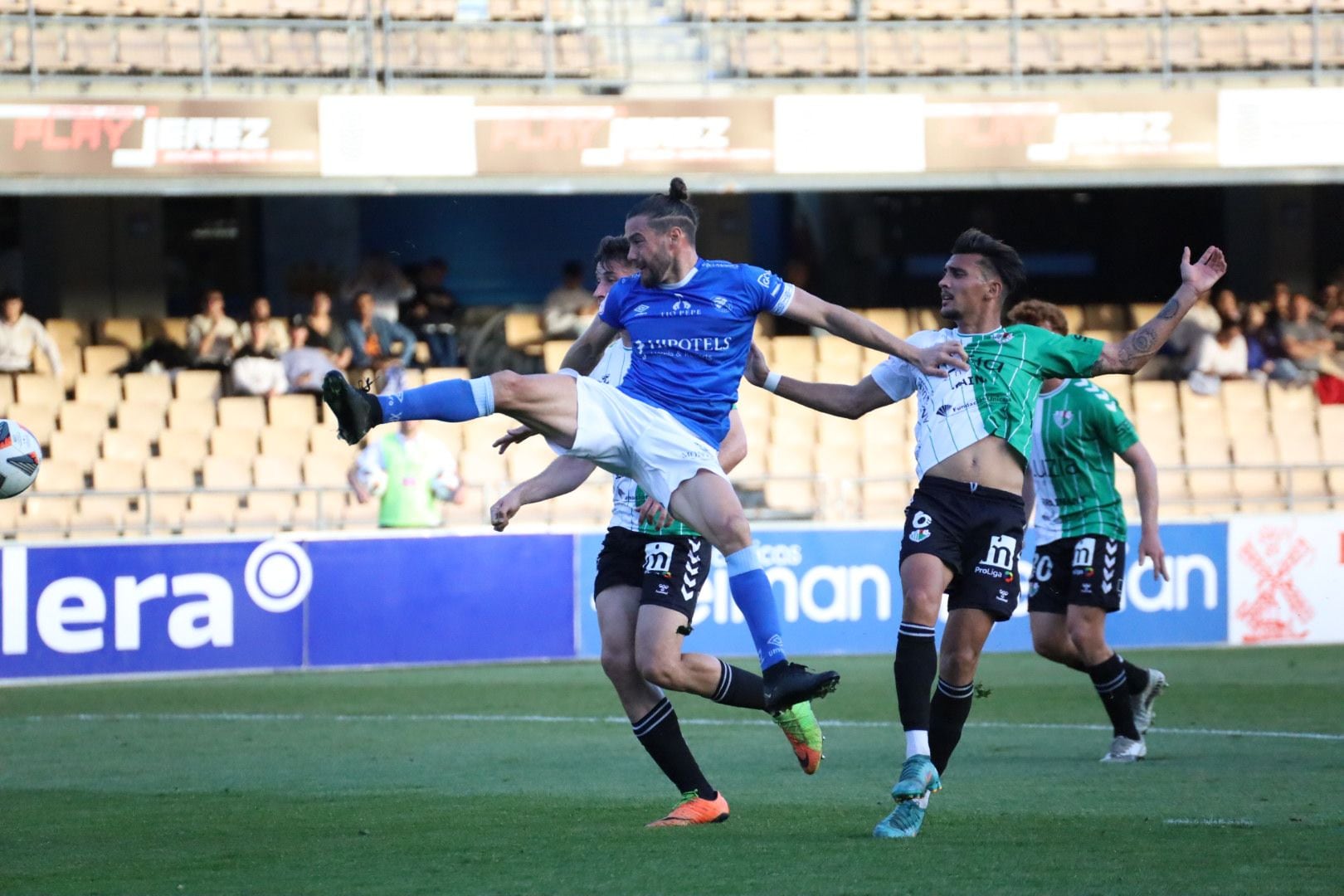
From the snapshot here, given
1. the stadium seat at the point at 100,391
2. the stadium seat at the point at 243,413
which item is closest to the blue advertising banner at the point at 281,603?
the stadium seat at the point at 243,413

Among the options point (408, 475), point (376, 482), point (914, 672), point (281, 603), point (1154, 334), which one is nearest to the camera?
point (914, 672)

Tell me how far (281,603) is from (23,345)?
5.48 meters

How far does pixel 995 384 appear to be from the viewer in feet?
22.7

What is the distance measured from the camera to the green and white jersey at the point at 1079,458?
30.4 ft

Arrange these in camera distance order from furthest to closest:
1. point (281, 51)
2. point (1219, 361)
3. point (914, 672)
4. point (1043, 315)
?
point (1219, 361), point (281, 51), point (1043, 315), point (914, 672)

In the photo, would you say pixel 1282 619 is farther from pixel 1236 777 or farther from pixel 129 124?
pixel 129 124

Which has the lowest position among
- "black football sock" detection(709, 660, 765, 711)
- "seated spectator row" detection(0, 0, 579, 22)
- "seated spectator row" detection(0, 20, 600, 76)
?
"black football sock" detection(709, 660, 765, 711)

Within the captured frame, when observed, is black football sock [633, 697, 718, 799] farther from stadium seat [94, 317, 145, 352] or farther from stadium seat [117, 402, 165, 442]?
stadium seat [94, 317, 145, 352]

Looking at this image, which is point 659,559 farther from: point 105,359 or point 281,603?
point 105,359

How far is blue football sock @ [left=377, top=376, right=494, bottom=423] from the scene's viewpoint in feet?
20.7

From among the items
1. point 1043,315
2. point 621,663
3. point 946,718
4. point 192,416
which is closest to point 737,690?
point 621,663

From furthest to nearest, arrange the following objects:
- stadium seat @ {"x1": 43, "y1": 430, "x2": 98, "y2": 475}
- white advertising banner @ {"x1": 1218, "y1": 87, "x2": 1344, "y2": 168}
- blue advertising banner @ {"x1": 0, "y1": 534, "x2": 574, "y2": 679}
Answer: white advertising banner @ {"x1": 1218, "y1": 87, "x2": 1344, "y2": 168}
stadium seat @ {"x1": 43, "y1": 430, "x2": 98, "y2": 475}
blue advertising banner @ {"x1": 0, "y1": 534, "x2": 574, "y2": 679}

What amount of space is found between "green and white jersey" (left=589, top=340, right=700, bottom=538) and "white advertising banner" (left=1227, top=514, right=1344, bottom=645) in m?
10.0

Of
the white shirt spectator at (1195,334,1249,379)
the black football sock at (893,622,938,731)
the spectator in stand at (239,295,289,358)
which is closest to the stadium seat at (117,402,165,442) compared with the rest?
the spectator in stand at (239,295,289,358)
